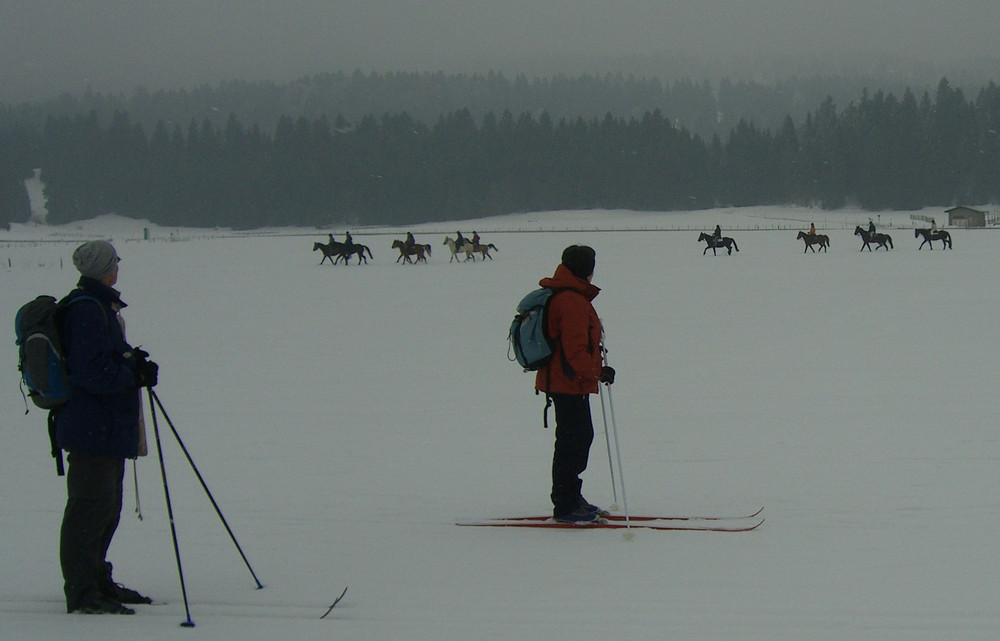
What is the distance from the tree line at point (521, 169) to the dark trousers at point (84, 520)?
95850 mm

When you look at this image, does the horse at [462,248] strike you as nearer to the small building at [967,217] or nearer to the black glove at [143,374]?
the black glove at [143,374]

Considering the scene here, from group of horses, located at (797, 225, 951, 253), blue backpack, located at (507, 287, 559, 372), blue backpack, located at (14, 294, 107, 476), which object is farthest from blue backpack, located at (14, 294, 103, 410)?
group of horses, located at (797, 225, 951, 253)

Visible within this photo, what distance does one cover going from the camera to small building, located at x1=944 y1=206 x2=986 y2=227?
61.2 metres

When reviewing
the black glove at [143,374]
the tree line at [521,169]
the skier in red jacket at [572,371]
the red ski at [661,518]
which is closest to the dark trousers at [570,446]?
the skier in red jacket at [572,371]

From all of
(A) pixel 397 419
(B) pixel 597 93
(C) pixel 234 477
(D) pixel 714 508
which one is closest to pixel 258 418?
(A) pixel 397 419

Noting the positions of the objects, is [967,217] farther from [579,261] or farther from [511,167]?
[579,261]

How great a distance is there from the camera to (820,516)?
598 centimetres

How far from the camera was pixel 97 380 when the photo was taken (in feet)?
13.9

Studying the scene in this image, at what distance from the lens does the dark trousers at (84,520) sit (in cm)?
436

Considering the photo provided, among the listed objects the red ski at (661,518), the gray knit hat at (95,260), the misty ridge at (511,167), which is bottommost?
the red ski at (661,518)

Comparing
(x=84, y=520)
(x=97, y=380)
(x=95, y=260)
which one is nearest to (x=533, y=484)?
(x=84, y=520)

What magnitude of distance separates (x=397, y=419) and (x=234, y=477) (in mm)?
2433

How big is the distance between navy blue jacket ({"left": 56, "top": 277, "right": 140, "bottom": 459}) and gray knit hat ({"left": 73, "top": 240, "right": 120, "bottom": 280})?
42 mm

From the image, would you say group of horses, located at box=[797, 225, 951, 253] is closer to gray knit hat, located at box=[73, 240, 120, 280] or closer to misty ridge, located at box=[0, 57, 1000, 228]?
gray knit hat, located at box=[73, 240, 120, 280]
